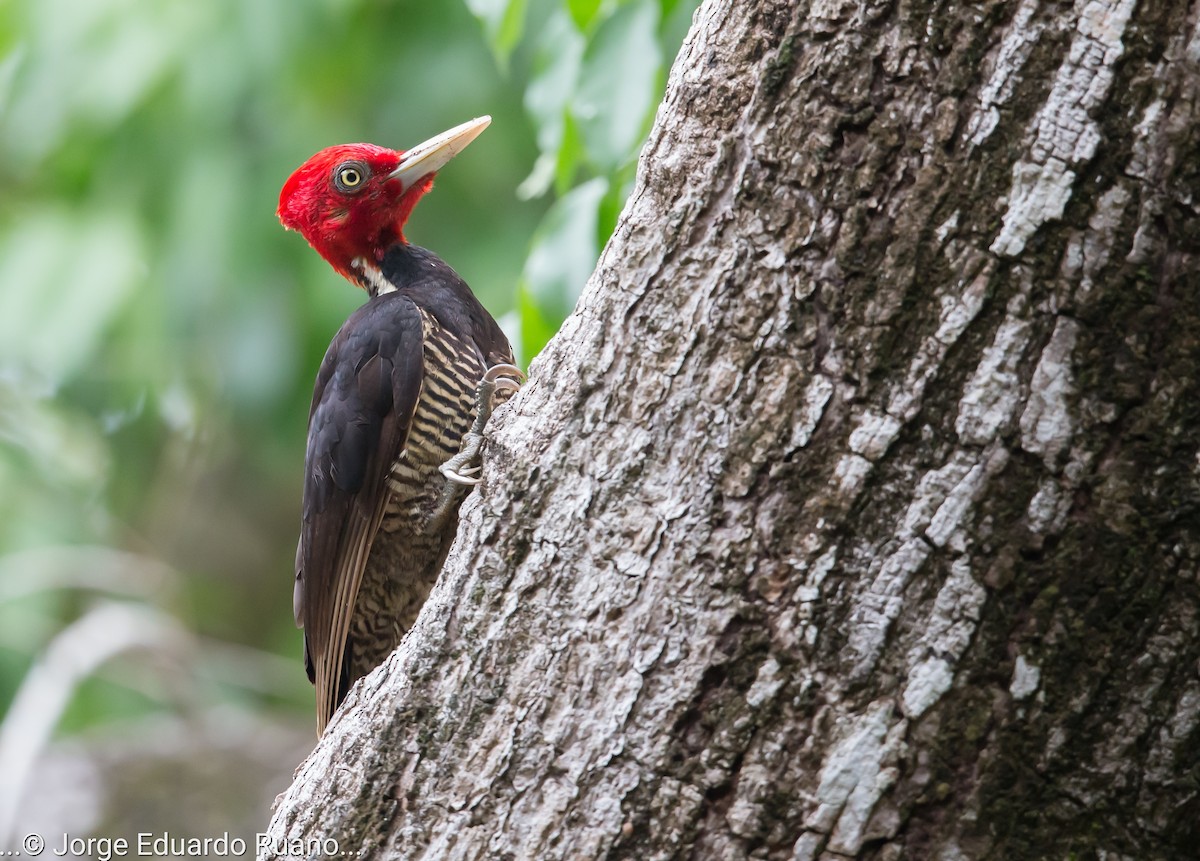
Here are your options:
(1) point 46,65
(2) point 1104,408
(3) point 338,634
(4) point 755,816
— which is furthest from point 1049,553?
(1) point 46,65

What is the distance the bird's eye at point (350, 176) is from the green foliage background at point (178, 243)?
795mm

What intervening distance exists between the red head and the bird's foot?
979mm

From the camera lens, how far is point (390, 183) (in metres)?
3.67

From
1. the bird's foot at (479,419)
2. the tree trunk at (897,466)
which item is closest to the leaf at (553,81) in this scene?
the bird's foot at (479,419)

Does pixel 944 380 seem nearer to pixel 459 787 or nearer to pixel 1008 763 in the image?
pixel 1008 763

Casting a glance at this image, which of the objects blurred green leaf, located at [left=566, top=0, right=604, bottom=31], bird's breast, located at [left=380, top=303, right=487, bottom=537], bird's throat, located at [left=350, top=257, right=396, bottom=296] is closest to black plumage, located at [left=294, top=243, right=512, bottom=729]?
bird's breast, located at [left=380, top=303, right=487, bottom=537]

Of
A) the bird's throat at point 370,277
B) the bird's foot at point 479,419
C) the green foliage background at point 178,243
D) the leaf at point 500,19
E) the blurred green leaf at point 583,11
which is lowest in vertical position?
the bird's foot at point 479,419

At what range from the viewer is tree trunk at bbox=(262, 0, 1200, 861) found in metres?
1.44

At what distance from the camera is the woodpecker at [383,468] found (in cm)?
310

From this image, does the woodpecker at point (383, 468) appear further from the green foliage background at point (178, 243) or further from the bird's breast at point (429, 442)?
the green foliage background at point (178, 243)

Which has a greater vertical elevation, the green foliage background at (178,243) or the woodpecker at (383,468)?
the green foliage background at (178,243)

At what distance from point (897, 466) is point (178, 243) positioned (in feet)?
15.9

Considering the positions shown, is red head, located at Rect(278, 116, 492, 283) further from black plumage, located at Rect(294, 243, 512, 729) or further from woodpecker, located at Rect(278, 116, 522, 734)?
black plumage, located at Rect(294, 243, 512, 729)

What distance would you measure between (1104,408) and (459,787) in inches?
38.6
